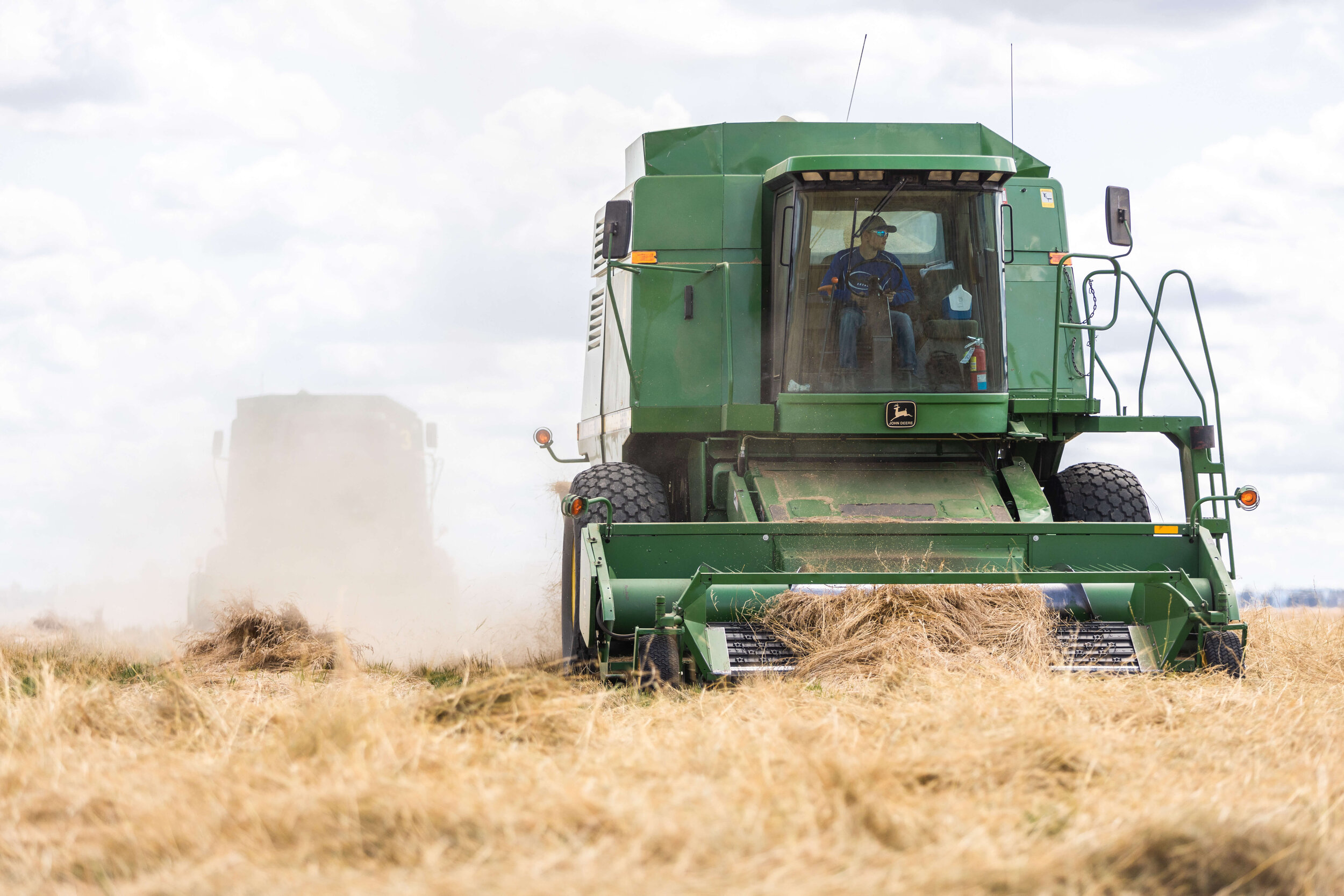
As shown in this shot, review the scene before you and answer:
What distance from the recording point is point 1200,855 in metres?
3.16

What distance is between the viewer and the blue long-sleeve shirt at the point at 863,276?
7.79 m

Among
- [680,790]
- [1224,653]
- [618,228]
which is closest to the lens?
[680,790]

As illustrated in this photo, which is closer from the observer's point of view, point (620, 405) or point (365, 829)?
point (365, 829)

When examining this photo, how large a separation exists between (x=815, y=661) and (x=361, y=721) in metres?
2.48

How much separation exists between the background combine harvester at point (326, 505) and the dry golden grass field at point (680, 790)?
12.9 metres

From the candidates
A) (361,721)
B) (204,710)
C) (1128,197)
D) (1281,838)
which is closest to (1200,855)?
(1281,838)

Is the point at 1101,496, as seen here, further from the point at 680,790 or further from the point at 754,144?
the point at 680,790

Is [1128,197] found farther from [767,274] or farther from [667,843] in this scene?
[667,843]

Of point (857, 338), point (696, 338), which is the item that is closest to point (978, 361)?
point (857, 338)

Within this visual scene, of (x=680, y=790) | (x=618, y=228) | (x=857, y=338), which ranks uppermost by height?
(x=618, y=228)

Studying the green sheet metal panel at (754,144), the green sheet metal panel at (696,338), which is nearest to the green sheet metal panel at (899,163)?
the green sheet metal panel at (696,338)

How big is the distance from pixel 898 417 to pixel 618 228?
1984mm

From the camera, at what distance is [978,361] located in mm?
7836

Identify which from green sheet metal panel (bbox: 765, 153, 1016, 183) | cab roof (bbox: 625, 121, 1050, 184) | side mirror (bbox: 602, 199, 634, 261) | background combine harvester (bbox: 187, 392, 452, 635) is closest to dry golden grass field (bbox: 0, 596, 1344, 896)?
side mirror (bbox: 602, 199, 634, 261)
